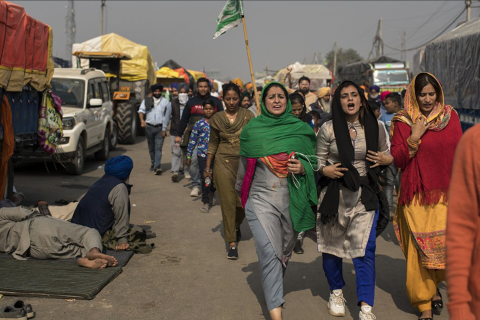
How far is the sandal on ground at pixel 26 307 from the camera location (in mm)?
4863

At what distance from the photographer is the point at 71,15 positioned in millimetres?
56125

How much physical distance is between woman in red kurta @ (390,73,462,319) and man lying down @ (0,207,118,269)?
307 cm

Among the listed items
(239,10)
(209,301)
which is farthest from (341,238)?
(239,10)

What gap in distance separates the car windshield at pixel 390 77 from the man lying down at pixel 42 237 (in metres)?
26.9

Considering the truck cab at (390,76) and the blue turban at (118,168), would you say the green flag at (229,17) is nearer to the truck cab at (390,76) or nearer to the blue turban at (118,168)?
the blue turban at (118,168)

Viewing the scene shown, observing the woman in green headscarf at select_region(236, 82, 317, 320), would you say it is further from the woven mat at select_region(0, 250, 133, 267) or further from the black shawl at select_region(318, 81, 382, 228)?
the woven mat at select_region(0, 250, 133, 267)

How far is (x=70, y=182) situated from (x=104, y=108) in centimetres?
370

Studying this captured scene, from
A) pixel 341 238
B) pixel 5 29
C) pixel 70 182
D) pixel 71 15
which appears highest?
pixel 71 15

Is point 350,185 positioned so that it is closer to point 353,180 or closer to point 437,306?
point 353,180

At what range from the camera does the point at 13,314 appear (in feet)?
15.5

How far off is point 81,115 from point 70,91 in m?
0.82

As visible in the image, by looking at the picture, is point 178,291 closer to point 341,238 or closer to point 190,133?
point 341,238

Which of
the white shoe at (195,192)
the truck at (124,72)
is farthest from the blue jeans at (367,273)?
the truck at (124,72)

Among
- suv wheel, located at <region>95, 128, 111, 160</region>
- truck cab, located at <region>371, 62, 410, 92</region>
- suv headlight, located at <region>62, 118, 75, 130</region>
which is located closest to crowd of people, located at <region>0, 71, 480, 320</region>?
suv headlight, located at <region>62, 118, 75, 130</region>
